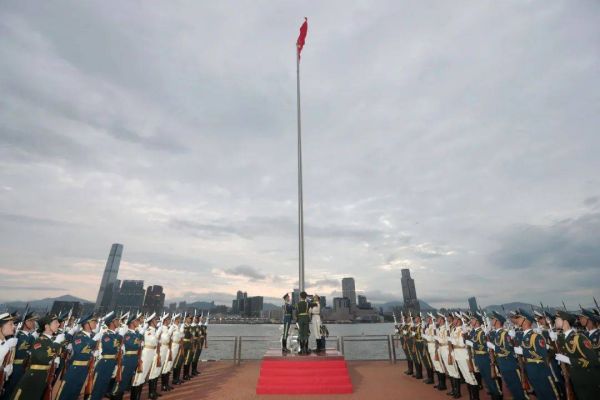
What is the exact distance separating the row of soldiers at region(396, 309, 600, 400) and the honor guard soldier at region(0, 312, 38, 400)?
11.9 meters

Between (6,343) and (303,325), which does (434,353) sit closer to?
(303,325)

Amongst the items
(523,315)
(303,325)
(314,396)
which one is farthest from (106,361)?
(523,315)

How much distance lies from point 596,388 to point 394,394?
5479 millimetres

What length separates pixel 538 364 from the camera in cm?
701

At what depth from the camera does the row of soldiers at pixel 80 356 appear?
19.4ft

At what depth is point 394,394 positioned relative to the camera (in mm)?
9648

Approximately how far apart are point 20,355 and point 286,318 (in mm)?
8209

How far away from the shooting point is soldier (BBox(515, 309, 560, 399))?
6930 millimetres

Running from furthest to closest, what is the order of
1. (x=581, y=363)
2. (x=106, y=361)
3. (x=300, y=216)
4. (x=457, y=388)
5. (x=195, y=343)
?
(x=300, y=216) < (x=195, y=343) < (x=457, y=388) < (x=106, y=361) < (x=581, y=363)

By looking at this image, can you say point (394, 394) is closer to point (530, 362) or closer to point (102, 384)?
point (530, 362)

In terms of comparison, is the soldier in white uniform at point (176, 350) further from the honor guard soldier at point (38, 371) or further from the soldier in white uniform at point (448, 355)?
the soldier in white uniform at point (448, 355)

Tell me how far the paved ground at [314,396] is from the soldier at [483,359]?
1821mm

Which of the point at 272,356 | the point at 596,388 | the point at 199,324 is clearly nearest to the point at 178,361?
the point at 199,324

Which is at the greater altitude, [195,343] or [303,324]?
[303,324]
